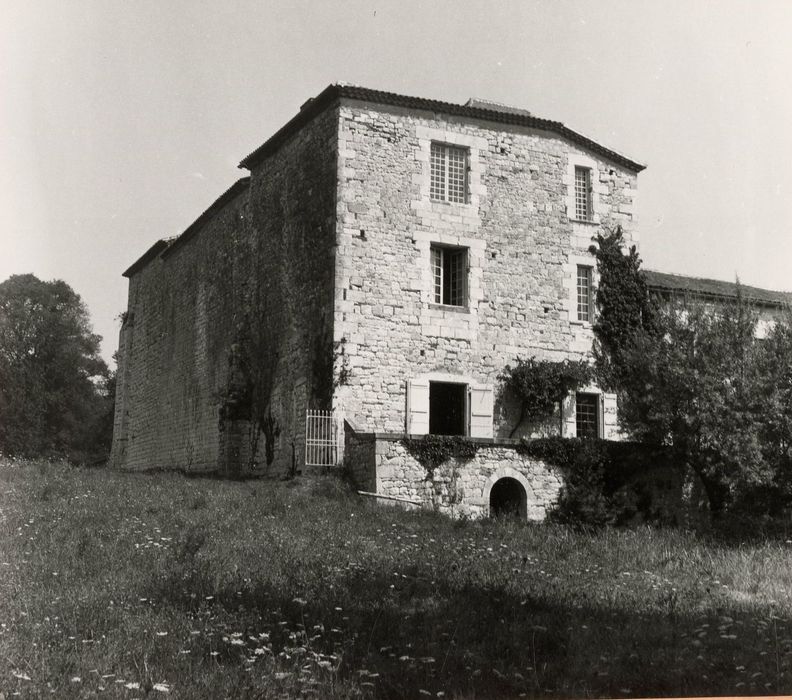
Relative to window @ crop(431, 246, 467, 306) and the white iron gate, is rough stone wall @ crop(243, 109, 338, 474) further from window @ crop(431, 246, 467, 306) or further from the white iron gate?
window @ crop(431, 246, 467, 306)

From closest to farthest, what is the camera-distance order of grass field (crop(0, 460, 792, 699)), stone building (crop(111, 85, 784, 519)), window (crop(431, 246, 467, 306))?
grass field (crop(0, 460, 792, 699)) → stone building (crop(111, 85, 784, 519)) → window (crop(431, 246, 467, 306))

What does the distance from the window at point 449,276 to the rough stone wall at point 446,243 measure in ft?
0.94

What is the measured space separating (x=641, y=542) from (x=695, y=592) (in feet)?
15.3

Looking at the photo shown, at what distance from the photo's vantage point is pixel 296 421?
2119 cm

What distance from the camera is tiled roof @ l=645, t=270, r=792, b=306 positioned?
79.5ft

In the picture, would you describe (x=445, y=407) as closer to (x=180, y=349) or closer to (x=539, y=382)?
(x=539, y=382)

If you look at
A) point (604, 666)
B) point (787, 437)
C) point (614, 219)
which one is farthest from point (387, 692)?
point (614, 219)

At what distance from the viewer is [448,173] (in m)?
21.7

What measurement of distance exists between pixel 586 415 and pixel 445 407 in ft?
11.7

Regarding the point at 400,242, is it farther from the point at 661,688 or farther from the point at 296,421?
the point at 661,688

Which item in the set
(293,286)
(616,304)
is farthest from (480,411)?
(293,286)

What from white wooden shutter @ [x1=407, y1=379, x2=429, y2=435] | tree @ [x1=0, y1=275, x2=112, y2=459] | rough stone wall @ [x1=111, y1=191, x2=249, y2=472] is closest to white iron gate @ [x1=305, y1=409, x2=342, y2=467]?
white wooden shutter @ [x1=407, y1=379, x2=429, y2=435]

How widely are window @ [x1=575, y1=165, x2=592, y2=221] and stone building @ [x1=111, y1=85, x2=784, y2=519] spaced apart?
0.04 metres

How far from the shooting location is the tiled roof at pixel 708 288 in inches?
954
